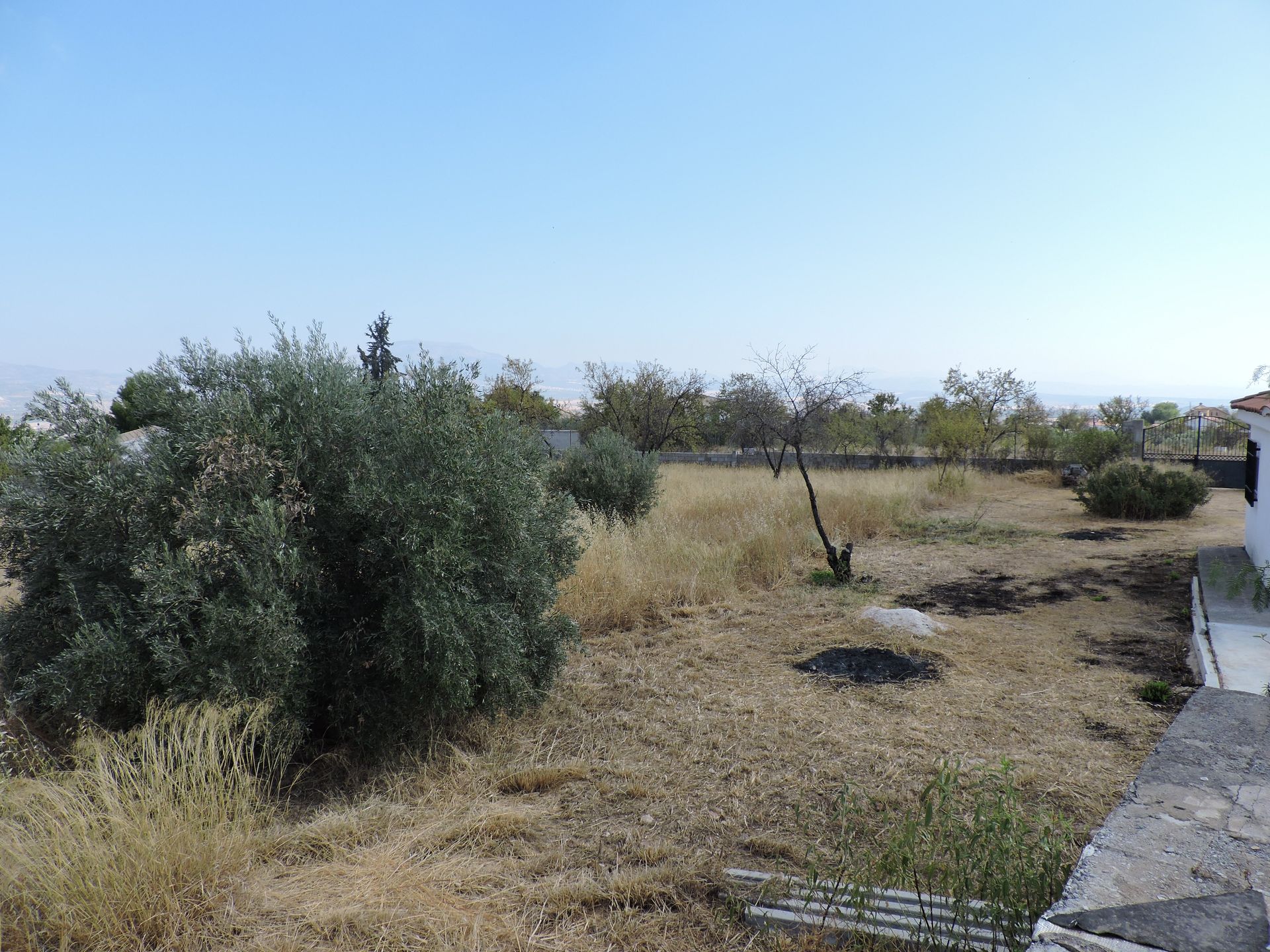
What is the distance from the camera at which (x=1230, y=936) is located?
71.6 inches

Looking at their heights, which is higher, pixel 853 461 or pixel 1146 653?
pixel 853 461

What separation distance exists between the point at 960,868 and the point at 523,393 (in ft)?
77.2

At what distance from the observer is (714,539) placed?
9656 millimetres

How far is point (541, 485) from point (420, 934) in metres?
2.52

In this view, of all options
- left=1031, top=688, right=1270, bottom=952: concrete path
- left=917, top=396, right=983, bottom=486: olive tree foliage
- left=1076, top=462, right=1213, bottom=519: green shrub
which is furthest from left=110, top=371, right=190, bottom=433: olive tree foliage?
left=917, top=396, right=983, bottom=486: olive tree foliage

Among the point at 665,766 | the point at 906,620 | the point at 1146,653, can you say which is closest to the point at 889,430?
the point at 906,620

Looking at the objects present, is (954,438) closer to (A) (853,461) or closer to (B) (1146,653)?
(A) (853,461)

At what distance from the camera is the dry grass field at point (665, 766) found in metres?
2.56

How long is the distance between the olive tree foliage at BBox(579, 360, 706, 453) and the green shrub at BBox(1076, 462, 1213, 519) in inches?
476

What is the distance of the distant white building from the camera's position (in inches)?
286

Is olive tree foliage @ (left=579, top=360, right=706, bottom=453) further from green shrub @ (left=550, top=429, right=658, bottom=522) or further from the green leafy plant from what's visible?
the green leafy plant

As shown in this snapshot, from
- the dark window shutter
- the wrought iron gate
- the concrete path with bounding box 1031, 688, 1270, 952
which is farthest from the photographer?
the wrought iron gate

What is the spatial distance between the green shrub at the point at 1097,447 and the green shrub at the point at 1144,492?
21.6 feet

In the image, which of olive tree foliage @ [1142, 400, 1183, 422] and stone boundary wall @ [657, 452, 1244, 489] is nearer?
stone boundary wall @ [657, 452, 1244, 489]
